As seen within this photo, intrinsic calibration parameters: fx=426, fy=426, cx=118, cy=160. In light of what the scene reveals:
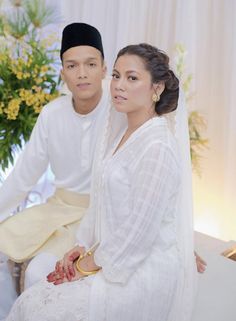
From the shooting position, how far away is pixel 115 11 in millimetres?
2955

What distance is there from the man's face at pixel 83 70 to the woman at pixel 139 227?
0.38 metres

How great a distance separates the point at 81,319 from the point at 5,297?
1008 mm

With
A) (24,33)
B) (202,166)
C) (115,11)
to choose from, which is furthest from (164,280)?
(115,11)

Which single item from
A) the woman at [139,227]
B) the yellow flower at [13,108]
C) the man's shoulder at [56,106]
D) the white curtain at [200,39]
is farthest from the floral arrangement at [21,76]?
the woman at [139,227]

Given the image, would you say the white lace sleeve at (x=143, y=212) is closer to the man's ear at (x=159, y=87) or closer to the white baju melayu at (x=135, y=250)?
the white baju melayu at (x=135, y=250)

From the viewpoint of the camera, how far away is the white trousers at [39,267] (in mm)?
1761

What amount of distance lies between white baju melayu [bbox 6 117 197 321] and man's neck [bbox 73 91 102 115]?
1.69ft

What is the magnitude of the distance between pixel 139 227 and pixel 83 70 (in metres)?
0.79

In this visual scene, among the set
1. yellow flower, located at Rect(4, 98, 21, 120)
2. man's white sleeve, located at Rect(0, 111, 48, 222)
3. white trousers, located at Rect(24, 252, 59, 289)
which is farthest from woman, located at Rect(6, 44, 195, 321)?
yellow flower, located at Rect(4, 98, 21, 120)

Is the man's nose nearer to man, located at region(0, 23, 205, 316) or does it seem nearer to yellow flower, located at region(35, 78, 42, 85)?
man, located at region(0, 23, 205, 316)

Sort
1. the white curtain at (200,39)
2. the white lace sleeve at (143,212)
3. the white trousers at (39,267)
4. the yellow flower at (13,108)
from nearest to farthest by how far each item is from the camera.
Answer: the white lace sleeve at (143,212) < the white trousers at (39,267) < the yellow flower at (13,108) < the white curtain at (200,39)

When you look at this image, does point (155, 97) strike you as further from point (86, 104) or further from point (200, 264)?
point (200, 264)

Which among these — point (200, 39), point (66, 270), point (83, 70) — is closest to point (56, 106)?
point (83, 70)

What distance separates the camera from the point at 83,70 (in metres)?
1.86
